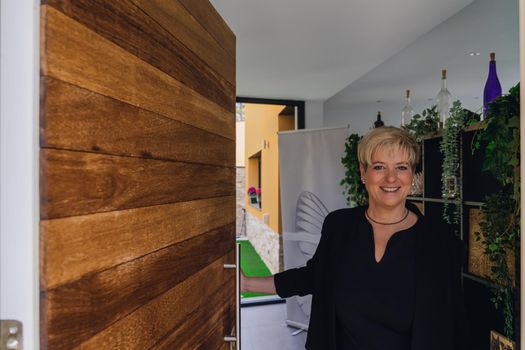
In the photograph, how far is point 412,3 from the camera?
187cm

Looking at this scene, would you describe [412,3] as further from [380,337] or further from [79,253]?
[79,253]

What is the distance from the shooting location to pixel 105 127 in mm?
670

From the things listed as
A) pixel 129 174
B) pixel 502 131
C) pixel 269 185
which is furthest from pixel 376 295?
pixel 269 185

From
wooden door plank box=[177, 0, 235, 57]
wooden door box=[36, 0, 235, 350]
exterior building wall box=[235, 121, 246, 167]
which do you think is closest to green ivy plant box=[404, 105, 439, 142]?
wooden door plank box=[177, 0, 235, 57]

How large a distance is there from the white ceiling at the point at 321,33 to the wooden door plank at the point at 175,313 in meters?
1.38

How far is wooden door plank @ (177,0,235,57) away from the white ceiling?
59 centimetres

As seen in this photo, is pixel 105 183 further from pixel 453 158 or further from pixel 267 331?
pixel 267 331

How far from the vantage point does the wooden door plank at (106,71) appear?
1.80ft

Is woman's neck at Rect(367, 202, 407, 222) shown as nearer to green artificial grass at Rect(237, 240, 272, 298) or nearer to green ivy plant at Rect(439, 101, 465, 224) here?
green ivy plant at Rect(439, 101, 465, 224)

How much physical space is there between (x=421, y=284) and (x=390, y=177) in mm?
417

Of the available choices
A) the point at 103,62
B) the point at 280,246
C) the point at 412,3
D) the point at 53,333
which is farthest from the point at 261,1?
the point at 280,246

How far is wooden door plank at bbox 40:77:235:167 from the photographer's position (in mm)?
545

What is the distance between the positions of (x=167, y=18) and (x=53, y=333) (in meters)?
0.72

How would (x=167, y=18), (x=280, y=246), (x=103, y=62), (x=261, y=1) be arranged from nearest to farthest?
(x=103, y=62), (x=167, y=18), (x=261, y=1), (x=280, y=246)
